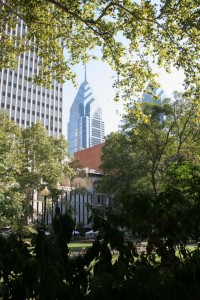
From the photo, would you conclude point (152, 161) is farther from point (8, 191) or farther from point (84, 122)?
point (84, 122)

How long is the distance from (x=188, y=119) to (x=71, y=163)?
26.4m

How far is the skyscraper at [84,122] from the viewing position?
172 meters

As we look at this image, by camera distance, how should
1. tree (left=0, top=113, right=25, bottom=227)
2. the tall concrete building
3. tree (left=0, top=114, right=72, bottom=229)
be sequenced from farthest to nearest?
1. the tall concrete building
2. tree (left=0, top=114, right=72, bottom=229)
3. tree (left=0, top=113, right=25, bottom=227)

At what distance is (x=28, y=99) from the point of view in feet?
324

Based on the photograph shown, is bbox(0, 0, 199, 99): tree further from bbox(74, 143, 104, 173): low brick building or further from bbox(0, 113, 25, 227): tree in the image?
bbox(74, 143, 104, 173): low brick building

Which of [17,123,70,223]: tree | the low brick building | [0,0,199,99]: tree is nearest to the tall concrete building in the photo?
the low brick building

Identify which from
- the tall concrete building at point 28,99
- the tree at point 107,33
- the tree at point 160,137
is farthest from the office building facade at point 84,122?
the tree at point 107,33

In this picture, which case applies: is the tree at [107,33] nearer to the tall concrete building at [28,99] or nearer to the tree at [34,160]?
the tree at [34,160]

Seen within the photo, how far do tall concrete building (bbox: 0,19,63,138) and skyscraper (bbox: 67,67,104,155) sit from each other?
62.2 meters

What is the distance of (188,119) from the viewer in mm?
21766

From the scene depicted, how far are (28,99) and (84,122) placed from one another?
7825 centimetres

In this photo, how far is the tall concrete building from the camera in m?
93.8

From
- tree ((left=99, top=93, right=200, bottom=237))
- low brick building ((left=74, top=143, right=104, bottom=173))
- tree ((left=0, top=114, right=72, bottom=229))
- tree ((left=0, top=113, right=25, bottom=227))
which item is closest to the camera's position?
tree ((left=99, top=93, right=200, bottom=237))

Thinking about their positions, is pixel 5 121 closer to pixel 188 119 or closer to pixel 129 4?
pixel 188 119
